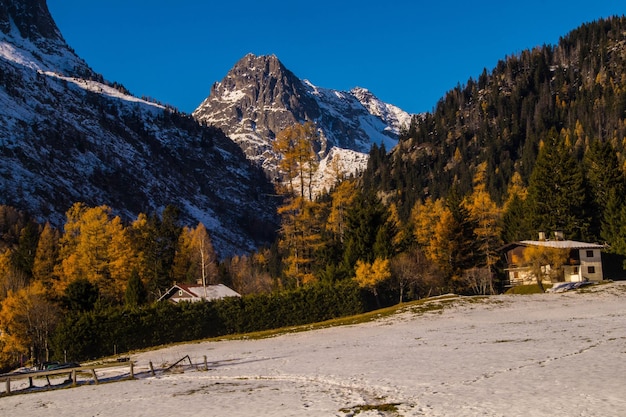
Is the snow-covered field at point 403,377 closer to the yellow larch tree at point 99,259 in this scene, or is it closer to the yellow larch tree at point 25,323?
the yellow larch tree at point 25,323

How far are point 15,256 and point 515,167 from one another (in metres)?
149

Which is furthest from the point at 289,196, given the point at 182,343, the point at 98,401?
the point at 98,401

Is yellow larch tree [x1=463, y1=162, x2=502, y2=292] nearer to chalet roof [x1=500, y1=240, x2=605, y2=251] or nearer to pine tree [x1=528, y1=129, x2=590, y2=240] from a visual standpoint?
chalet roof [x1=500, y1=240, x2=605, y2=251]

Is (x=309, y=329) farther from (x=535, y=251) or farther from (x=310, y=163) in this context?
(x=535, y=251)

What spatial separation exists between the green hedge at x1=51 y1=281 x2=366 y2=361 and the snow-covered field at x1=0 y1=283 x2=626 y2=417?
33.1ft

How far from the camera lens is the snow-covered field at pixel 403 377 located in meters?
17.2

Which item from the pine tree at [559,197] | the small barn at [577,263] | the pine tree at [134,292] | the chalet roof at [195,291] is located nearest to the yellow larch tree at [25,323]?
the pine tree at [134,292]

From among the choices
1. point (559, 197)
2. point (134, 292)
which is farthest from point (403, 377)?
point (559, 197)

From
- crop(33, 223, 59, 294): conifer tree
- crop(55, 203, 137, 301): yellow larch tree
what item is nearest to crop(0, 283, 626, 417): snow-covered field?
crop(55, 203, 137, 301): yellow larch tree

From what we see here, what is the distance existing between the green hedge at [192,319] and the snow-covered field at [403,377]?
10103 millimetres

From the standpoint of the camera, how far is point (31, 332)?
5959cm

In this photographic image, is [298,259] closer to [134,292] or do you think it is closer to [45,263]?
[134,292]

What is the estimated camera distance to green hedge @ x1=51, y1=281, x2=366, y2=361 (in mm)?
53375

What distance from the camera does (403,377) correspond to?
76.3ft
